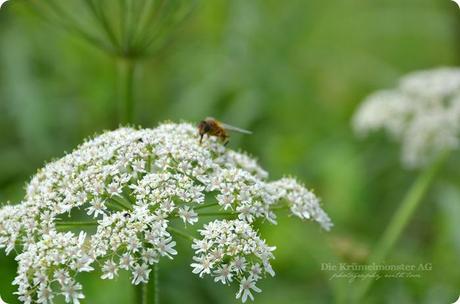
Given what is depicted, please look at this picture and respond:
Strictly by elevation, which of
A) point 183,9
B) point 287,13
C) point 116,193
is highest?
point 287,13

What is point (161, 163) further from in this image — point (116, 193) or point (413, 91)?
point (413, 91)

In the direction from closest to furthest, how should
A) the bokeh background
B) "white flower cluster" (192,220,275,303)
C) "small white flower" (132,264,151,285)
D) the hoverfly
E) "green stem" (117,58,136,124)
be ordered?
"small white flower" (132,264,151,285) < "white flower cluster" (192,220,275,303) < the hoverfly < "green stem" (117,58,136,124) < the bokeh background

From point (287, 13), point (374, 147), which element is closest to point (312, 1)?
point (287, 13)

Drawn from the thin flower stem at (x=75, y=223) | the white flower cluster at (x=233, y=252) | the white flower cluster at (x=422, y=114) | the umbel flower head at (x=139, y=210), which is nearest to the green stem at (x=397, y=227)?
the white flower cluster at (x=422, y=114)

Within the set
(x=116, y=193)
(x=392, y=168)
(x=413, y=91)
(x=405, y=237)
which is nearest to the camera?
(x=116, y=193)

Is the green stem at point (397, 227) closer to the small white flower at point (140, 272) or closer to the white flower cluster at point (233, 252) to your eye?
the white flower cluster at point (233, 252)

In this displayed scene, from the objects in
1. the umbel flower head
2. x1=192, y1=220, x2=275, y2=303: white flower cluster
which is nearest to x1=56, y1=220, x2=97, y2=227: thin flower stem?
the umbel flower head

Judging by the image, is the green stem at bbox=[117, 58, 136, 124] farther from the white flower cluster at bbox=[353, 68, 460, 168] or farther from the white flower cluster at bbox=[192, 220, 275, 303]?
the white flower cluster at bbox=[353, 68, 460, 168]
